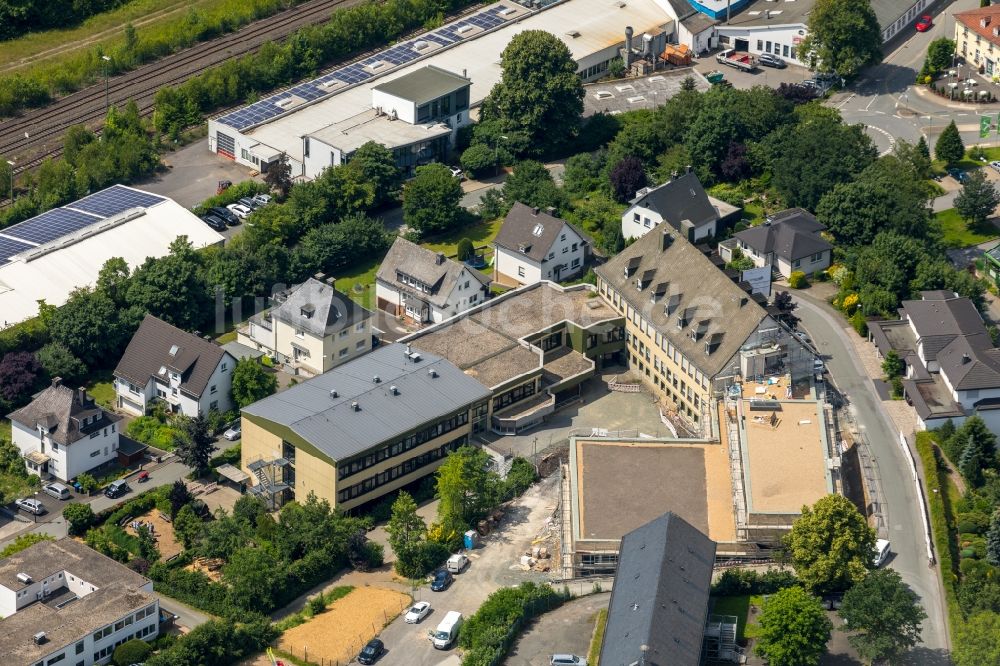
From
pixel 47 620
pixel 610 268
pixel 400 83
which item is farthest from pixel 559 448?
pixel 400 83

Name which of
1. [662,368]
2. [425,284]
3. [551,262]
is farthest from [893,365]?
[425,284]

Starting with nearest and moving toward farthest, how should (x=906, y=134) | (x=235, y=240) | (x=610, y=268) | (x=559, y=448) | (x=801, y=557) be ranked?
(x=801, y=557), (x=559, y=448), (x=610, y=268), (x=235, y=240), (x=906, y=134)

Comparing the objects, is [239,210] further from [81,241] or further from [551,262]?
[551,262]

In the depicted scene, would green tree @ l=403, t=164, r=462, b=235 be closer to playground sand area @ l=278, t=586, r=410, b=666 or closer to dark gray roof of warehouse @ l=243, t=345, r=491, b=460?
dark gray roof of warehouse @ l=243, t=345, r=491, b=460

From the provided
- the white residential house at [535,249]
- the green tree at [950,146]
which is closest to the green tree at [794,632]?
the white residential house at [535,249]

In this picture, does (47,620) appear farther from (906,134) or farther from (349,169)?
(906,134)

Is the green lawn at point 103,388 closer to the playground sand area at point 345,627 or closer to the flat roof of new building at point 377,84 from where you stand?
the playground sand area at point 345,627

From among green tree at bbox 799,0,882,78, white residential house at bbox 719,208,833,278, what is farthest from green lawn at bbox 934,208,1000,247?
green tree at bbox 799,0,882,78
